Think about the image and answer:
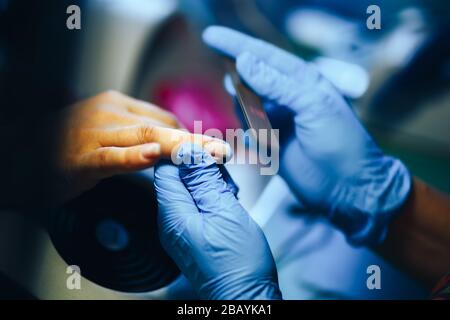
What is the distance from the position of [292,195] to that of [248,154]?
183 mm

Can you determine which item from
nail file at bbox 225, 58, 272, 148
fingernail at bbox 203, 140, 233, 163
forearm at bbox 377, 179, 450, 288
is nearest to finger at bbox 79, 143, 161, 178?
fingernail at bbox 203, 140, 233, 163

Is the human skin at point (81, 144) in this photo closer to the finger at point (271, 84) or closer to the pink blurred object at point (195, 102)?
the pink blurred object at point (195, 102)

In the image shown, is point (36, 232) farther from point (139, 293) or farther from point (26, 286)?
point (139, 293)

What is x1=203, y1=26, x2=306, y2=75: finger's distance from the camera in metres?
1.24

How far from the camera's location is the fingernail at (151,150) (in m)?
1.08

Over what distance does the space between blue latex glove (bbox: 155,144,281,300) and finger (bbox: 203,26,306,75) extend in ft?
1.14

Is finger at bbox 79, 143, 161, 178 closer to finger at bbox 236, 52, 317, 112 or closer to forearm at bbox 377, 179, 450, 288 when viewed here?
finger at bbox 236, 52, 317, 112

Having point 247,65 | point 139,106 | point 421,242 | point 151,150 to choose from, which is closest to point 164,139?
point 151,150

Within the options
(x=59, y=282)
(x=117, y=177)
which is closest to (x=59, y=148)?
(x=117, y=177)

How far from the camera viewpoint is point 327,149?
122 centimetres

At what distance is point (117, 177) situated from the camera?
1.15 m

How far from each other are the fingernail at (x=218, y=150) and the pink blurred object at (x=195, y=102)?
0.11 metres

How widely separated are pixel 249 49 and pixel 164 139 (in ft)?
1.24

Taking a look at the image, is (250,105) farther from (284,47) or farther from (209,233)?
A: (209,233)
